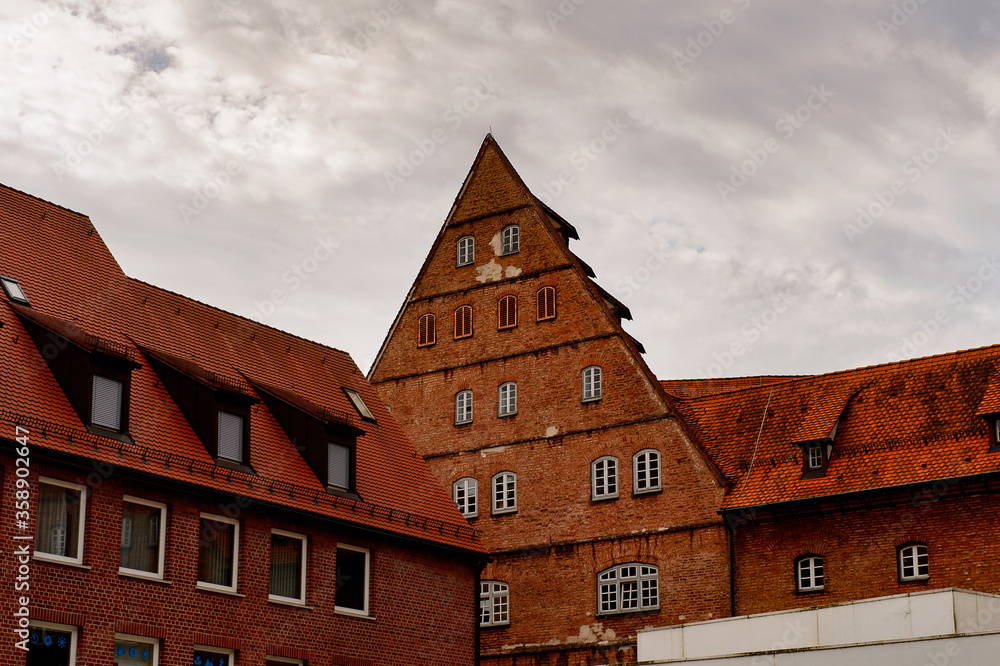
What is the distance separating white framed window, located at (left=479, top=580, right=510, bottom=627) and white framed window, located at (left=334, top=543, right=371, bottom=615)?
10609 millimetres

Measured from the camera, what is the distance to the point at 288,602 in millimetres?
27672

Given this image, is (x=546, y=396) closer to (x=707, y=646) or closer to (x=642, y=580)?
(x=642, y=580)

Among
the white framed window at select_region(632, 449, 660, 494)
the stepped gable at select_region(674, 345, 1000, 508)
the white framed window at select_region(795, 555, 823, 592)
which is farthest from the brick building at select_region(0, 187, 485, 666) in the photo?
the stepped gable at select_region(674, 345, 1000, 508)

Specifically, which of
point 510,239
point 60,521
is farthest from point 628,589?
point 60,521

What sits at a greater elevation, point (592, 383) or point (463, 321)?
point (463, 321)

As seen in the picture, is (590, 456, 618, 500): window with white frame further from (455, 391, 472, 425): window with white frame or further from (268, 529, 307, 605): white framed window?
(268, 529, 307, 605): white framed window

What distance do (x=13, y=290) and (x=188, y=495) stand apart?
526 cm

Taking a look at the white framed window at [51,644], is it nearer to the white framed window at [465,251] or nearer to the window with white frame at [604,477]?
the window with white frame at [604,477]

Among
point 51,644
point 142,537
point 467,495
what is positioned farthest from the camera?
point 467,495

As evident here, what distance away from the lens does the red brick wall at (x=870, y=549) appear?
32719mm

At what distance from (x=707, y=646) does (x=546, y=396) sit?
1201 cm

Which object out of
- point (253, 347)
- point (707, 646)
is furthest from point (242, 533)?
point (707, 646)

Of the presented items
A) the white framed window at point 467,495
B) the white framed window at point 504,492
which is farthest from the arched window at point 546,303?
the white framed window at point 467,495

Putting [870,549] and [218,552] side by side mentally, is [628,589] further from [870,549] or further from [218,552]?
[218,552]
